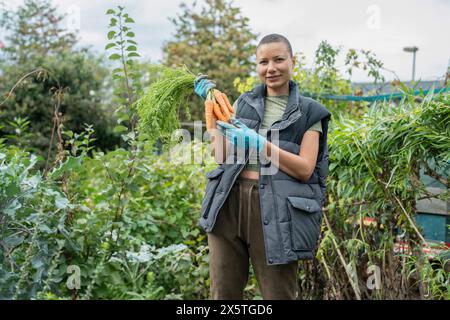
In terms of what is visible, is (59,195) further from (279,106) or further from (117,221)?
(279,106)

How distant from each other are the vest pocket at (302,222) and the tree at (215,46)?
11.7m

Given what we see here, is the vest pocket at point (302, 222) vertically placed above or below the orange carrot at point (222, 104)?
below

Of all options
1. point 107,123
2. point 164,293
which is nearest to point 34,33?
point 107,123

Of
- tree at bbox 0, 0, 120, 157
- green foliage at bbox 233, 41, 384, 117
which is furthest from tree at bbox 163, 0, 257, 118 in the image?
green foliage at bbox 233, 41, 384, 117

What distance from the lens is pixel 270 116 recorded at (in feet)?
7.56

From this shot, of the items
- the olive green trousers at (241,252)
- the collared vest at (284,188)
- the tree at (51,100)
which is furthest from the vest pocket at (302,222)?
the tree at (51,100)

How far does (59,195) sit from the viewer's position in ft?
8.86

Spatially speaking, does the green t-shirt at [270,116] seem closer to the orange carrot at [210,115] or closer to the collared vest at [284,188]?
the collared vest at [284,188]

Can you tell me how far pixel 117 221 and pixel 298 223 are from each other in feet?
4.77

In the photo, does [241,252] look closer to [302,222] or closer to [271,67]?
[302,222]

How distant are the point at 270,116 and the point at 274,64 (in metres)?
0.21

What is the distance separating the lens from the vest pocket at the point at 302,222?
2123 millimetres

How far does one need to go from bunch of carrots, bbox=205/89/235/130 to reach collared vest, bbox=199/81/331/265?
0.07 m

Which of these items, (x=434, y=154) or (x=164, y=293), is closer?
(x=434, y=154)
